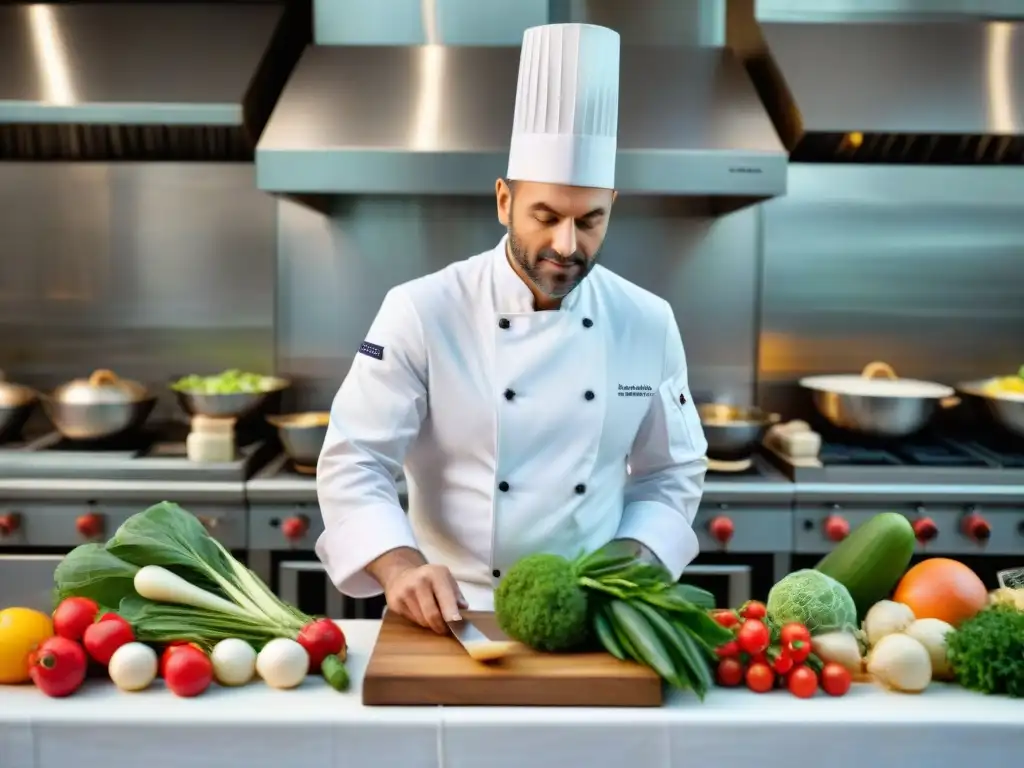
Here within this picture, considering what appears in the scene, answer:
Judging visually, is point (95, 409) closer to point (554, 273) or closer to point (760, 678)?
point (554, 273)

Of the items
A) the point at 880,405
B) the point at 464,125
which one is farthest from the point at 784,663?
the point at 464,125

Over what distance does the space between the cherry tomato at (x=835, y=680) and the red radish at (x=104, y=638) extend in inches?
37.2

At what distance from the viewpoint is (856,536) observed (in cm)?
174

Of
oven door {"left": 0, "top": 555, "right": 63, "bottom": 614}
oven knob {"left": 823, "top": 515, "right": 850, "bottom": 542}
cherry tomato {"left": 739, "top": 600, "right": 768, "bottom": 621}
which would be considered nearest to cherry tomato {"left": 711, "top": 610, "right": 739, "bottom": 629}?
cherry tomato {"left": 739, "top": 600, "right": 768, "bottom": 621}

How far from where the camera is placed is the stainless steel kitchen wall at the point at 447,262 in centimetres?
374

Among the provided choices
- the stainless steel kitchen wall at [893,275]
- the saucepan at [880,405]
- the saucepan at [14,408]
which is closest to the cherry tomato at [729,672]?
the saucepan at [880,405]

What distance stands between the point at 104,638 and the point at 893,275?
3029 mm

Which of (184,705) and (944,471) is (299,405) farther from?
(184,705)

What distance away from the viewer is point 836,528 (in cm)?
305

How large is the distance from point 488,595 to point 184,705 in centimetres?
72

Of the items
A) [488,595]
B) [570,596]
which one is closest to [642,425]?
[488,595]

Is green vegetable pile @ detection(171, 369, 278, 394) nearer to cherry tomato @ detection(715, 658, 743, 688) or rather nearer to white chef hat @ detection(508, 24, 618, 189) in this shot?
white chef hat @ detection(508, 24, 618, 189)

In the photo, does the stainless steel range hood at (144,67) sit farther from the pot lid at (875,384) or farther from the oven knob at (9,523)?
the pot lid at (875,384)

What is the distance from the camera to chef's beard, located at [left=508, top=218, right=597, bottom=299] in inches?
70.4
